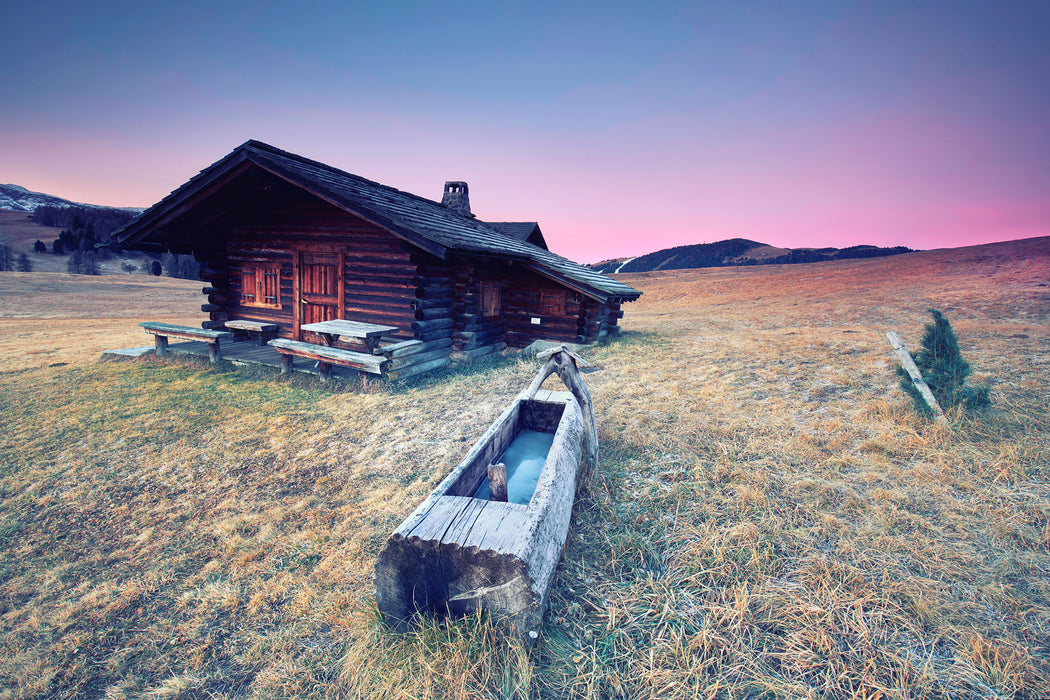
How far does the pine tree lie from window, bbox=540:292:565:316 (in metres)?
8.08

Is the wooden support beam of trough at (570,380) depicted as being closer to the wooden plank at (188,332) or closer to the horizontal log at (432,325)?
the horizontal log at (432,325)

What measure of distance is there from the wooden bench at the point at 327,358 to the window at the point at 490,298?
423 cm

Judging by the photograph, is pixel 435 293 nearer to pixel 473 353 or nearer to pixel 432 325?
A: pixel 432 325

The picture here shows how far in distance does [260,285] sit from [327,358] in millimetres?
4501

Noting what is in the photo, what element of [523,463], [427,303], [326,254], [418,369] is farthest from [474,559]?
[326,254]

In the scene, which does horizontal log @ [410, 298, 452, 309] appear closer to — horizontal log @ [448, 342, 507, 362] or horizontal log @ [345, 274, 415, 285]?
horizontal log @ [345, 274, 415, 285]

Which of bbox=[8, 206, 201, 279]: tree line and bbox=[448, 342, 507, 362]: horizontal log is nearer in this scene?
A: bbox=[448, 342, 507, 362]: horizontal log

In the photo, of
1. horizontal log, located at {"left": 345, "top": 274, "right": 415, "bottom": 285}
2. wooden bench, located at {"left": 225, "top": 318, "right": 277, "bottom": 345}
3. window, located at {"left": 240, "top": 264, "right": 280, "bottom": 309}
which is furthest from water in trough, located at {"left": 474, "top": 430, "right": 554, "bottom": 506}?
window, located at {"left": 240, "top": 264, "right": 280, "bottom": 309}

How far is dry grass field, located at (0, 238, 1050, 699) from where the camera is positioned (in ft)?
7.30

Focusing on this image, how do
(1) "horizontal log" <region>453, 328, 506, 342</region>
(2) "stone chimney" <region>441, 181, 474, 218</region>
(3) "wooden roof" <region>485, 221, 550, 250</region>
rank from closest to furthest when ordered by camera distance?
(1) "horizontal log" <region>453, 328, 506, 342</region>
(2) "stone chimney" <region>441, 181, 474, 218</region>
(3) "wooden roof" <region>485, 221, 550, 250</region>

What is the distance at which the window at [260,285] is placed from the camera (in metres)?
10.4

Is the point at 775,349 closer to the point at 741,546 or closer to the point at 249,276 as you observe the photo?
the point at 741,546

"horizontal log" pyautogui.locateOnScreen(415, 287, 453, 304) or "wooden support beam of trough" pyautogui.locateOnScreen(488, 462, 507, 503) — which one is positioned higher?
"horizontal log" pyautogui.locateOnScreen(415, 287, 453, 304)

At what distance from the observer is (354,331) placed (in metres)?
7.92
